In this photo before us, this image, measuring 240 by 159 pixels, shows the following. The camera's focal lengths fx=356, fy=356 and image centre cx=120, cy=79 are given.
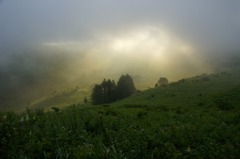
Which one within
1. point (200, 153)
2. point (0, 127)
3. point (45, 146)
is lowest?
point (200, 153)

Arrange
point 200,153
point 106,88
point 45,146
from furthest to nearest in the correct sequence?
1. point 106,88
2. point 200,153
3. point 45,146

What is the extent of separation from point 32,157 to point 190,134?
7971 millimetres

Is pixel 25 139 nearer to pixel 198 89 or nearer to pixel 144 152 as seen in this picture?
pixel 144 152

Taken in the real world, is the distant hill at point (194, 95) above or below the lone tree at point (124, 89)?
below

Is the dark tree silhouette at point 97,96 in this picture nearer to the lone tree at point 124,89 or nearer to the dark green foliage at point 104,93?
A: the dark green foliage at point 104,93

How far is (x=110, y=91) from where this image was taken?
386 ft

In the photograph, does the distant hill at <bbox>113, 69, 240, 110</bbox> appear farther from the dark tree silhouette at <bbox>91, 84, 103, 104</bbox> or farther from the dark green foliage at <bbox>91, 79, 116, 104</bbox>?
the dark tree silhouette at <bbox>91, 84, 103, 104</bbox>

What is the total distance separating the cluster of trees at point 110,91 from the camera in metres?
115

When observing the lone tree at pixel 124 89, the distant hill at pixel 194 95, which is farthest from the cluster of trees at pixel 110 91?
the distant hill at pixel 194 95

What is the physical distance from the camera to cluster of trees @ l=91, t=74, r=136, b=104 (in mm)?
114875

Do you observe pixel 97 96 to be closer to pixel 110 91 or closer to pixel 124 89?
pixel 110 91

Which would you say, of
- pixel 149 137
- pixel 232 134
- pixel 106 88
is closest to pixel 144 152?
pixel 149 137

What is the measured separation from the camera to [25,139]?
44.1 ft

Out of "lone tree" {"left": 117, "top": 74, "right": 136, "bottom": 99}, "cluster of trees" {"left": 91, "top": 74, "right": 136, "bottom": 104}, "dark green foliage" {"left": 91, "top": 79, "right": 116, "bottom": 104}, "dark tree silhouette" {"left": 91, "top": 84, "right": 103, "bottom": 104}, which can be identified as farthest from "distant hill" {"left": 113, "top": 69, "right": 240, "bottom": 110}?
"lone tree" {"left": 117, "top": 74, "right": 136, "bottom": 99}
